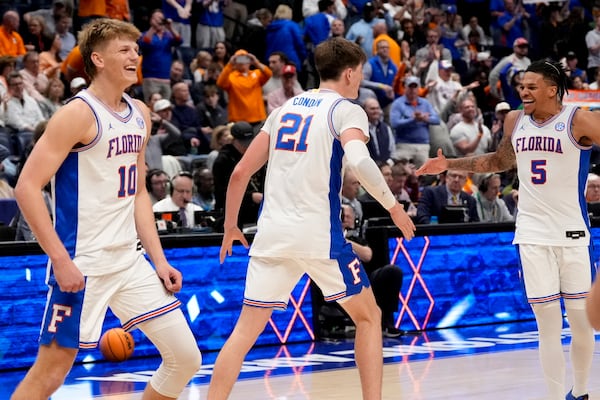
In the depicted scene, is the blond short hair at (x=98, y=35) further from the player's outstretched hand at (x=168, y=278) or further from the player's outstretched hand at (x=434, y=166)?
the player's outstretched hand at (x=434, y=166)

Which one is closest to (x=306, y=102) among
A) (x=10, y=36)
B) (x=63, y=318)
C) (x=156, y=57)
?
(x=63, y=318)

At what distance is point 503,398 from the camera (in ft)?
24.0

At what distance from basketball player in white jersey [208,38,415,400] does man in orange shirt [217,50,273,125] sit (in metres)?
9.16

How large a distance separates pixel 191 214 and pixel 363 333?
209 inches

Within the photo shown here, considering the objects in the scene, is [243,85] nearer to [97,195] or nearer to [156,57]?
[156,57]

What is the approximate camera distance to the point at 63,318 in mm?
4727

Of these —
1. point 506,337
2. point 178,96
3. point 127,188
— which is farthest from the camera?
point 178,96

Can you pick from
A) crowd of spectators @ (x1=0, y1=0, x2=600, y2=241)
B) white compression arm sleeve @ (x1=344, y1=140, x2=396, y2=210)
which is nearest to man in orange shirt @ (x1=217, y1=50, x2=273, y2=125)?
crowd of spectators @ (x1=0, y1=0, x2=600, y2=241)

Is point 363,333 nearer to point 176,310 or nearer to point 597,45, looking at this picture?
point 176,310

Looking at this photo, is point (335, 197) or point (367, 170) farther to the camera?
point (335, 197)

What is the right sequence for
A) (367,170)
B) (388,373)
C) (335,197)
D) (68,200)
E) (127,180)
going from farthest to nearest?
(388,373)
(335,197)
(367,170)
(127,180)
(68,200)

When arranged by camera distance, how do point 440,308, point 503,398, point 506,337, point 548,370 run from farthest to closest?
1. point 440,308
2. point 506,337
3. point 503,398
4. point 548,370

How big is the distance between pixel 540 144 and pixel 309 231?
65.3 inches

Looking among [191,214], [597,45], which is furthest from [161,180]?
[597,45]
